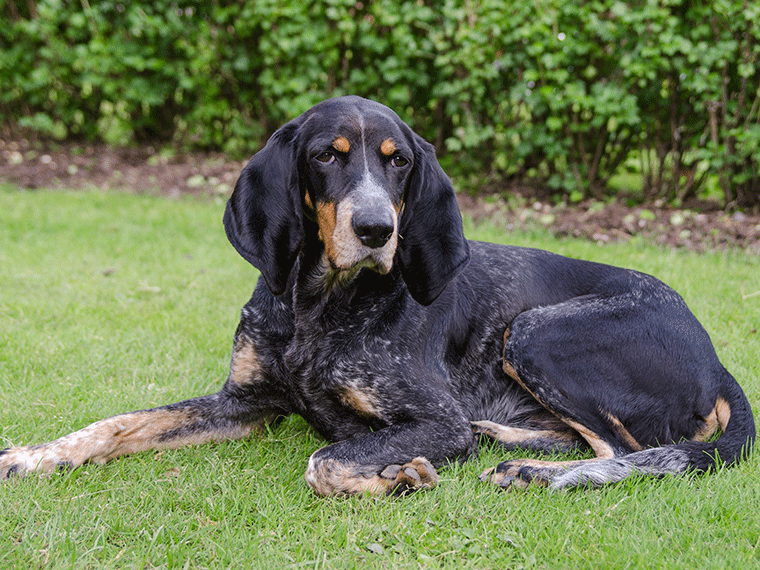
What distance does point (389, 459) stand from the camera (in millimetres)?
2988

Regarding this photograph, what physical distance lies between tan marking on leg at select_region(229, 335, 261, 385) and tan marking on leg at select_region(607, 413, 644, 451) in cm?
177

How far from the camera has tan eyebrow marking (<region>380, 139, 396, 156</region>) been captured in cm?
307

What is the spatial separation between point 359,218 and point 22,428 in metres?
2.02

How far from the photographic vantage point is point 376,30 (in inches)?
317

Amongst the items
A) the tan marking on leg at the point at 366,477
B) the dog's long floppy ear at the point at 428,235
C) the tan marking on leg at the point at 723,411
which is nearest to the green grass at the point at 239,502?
the tan marking on leg at the point at 366,477

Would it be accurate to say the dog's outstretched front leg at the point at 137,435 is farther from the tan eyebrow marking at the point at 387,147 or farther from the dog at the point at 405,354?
the tan eyebrow marking at the point at 387,147

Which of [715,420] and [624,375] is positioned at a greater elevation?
[624,375]

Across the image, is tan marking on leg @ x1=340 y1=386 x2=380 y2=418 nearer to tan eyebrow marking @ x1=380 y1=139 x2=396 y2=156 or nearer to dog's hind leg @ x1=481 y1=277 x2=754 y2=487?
dog's hind leg @ x1=481 y1=277 x2=754 y2=487

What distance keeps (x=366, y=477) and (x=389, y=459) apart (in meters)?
0.15

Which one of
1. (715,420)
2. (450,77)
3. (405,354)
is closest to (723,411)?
(715,420)

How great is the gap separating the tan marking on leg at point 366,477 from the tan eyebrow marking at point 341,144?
4.47 ft

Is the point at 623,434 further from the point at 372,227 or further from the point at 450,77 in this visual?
the point at 450,77

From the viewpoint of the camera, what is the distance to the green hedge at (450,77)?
266 inches

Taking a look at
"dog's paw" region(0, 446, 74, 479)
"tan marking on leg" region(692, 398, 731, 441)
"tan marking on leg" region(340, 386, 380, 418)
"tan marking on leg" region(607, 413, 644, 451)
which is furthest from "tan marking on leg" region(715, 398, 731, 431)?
"dog's paw" region(0, 446, 74, 479)
